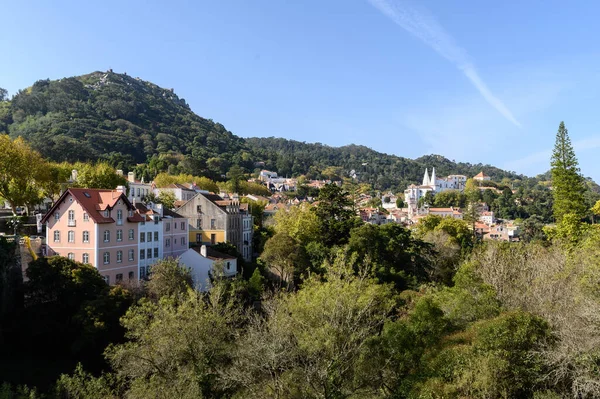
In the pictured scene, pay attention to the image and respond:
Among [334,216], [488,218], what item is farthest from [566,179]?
[488,218]

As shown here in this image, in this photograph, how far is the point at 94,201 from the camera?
88.8 ft

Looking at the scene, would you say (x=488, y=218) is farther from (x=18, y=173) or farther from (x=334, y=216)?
(x=18, y=173)

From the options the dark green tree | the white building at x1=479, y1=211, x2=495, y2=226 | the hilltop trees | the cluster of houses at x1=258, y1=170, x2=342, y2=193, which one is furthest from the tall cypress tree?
the cluster of houses at x1=258, y1=170, x2=342, y2=193

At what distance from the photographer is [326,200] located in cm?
3950

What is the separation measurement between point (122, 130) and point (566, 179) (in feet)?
343

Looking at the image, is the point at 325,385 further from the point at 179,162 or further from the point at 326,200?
the point at 179,162

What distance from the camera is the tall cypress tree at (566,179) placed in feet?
103

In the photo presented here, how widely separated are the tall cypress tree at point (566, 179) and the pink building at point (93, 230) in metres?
28.7

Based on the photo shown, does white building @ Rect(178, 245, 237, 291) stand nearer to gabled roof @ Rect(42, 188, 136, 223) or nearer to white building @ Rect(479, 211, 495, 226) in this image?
gabled roof @ Rect(42, 188, 136, 223)

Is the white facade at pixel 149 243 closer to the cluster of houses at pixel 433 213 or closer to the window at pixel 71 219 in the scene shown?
the window at pixel 71 219

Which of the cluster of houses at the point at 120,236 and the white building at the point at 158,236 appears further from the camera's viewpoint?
the white building at the point at 158,236

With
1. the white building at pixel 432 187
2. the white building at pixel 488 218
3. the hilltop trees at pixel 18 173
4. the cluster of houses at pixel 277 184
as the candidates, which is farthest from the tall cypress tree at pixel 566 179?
the white building at pixel 432 187

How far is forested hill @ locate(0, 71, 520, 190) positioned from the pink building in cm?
4966

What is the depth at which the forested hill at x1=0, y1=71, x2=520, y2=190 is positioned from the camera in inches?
3317
